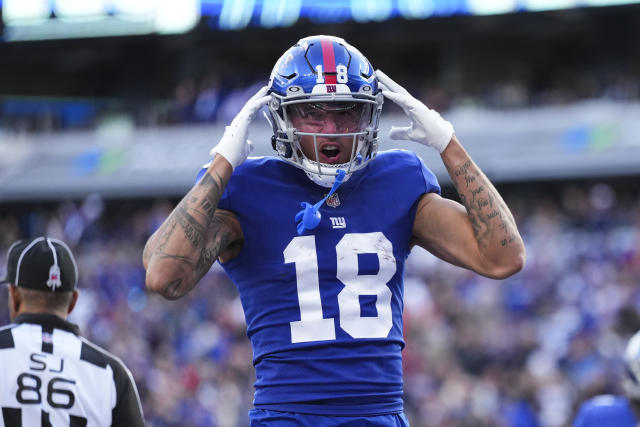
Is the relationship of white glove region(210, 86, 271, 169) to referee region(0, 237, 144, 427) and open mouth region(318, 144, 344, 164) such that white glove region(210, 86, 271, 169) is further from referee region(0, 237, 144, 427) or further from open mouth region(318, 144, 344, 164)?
referee region(0, 237, 144, 427)

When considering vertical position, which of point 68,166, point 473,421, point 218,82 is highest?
point 218,82

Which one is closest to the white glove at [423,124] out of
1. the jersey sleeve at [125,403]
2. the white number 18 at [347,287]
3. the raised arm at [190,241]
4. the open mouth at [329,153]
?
the open mouth at [329,153]

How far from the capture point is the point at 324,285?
2840 mm

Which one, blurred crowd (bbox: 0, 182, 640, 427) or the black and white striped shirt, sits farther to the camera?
blurred crowd (bbox: 0, 182, 640, 427)

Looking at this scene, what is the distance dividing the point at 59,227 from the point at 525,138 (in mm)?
8227

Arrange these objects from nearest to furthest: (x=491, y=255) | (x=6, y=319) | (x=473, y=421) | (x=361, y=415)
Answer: (x=361, y=415) < (x=491, y=255) < (x=473, y=421) < (x=6, y=319)

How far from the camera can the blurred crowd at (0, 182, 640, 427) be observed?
8938 millimetres

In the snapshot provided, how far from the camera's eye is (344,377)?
2.74 meters

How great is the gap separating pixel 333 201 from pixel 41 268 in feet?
3.86

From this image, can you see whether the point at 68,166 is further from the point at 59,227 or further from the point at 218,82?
the point at 218,82

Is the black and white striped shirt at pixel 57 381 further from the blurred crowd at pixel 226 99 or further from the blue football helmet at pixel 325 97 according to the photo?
the blurred crowd at pixel 226 99

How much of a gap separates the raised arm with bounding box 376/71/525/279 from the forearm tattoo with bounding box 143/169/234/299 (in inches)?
23.4

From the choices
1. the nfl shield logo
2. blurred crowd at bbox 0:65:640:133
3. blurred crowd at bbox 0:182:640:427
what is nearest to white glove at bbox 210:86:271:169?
the nfl shield logo

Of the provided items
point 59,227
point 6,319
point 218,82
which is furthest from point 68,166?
point 6,319
